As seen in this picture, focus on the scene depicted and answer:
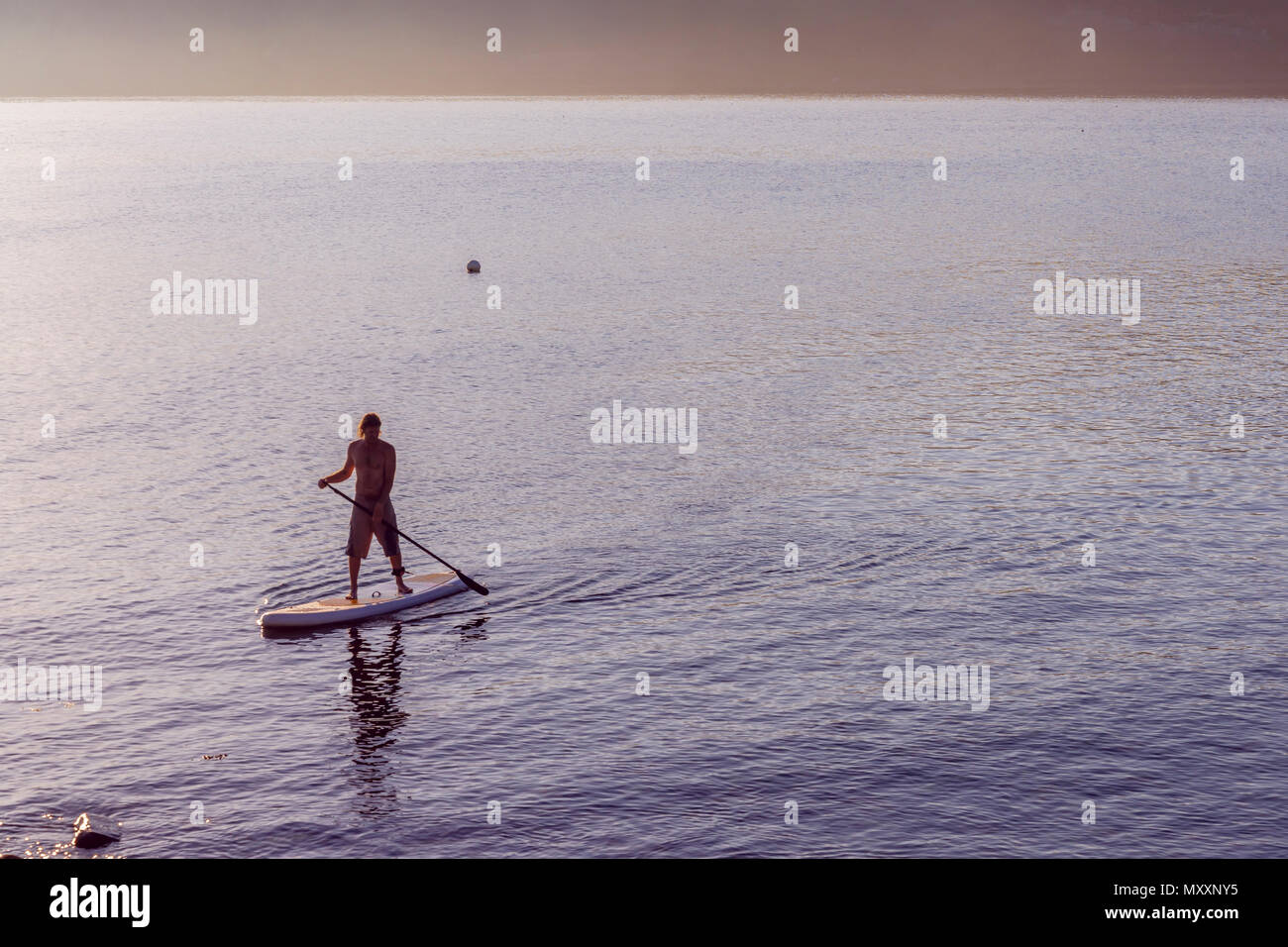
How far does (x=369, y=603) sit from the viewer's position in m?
28.5

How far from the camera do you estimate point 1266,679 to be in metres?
26.4

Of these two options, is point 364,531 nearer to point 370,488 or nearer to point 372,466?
point 370,488

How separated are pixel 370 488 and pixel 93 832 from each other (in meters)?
9.55

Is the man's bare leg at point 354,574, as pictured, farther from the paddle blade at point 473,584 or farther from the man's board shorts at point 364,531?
the paddle blade at point 473,584

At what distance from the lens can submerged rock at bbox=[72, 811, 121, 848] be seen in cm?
1962

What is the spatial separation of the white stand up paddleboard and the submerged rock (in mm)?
7491

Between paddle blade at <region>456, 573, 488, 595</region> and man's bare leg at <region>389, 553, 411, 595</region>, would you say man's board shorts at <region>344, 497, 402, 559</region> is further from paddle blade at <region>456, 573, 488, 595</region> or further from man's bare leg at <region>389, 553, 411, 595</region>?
paddle blade at <region>456, 573, 488, 595</region>

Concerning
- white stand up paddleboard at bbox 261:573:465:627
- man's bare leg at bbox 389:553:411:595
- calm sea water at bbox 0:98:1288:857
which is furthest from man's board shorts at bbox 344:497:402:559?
calm sea water at bbox 0:98:1288:857

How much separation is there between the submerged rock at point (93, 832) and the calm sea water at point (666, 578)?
0.21m

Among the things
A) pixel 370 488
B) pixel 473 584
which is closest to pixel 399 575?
pixel 473 584

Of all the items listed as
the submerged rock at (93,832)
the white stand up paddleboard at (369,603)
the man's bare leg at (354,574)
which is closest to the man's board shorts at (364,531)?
the man's bare leg at (354,574)

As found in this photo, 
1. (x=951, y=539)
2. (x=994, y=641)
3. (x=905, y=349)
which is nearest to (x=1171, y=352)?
(x=905, y=349)
